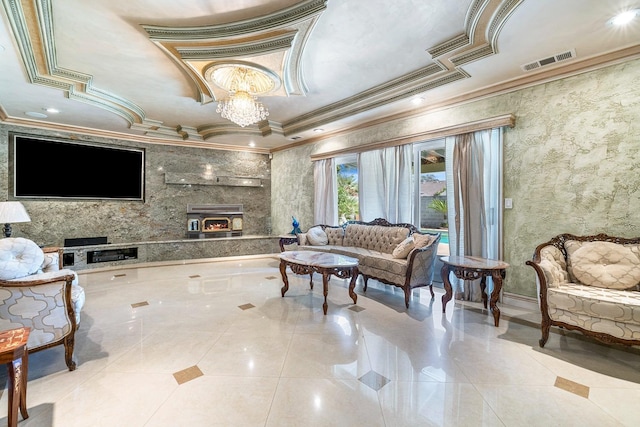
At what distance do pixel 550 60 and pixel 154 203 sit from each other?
7.15 metres

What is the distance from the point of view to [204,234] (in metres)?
6.57

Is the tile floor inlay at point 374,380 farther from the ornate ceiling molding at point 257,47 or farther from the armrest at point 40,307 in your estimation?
the ornate ceiling molding at point 257,47

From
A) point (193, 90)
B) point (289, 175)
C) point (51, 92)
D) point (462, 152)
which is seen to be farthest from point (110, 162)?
point (462, 152)

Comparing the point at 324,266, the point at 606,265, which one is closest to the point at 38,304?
the point at 324,266

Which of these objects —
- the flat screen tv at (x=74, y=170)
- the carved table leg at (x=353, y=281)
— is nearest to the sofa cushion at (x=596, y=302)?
the carved table leg at (x=353, y=281)

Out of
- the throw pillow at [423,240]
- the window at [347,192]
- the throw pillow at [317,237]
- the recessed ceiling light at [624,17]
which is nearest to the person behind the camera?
the recessed ceiling light at [624,17]

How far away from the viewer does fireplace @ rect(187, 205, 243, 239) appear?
6.51 meters

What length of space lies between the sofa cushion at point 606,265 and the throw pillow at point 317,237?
11.2 feet

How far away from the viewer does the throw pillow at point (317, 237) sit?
502cm

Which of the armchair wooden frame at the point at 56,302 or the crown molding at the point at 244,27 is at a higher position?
the crown molding at the point at 244,27

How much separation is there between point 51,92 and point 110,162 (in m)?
2.19

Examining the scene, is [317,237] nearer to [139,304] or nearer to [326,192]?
[326,192]

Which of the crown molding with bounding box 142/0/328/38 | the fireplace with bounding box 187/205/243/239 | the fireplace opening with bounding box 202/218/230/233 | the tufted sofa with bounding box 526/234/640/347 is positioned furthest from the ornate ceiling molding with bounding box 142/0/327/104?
the fireplace opening with bounding box 202/218/230/233

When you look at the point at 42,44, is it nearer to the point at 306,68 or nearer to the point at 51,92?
the point at 51,92
